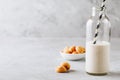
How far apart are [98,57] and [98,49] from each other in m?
0.04

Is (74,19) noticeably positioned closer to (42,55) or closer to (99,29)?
(42,55)

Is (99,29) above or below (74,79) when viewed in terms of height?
above

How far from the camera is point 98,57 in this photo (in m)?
1.76

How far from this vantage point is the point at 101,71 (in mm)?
1775

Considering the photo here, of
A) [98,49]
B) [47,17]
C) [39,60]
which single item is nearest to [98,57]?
[98,49]

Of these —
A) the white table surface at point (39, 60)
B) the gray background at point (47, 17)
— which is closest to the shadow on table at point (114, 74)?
the white table surface at point (39, 60)

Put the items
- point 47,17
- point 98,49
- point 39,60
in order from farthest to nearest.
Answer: point 47,17
point 39,60
point 98,49

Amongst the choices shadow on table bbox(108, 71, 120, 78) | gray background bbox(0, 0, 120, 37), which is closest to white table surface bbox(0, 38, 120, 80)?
shadow on table bbox(108, 71, 120, 78)

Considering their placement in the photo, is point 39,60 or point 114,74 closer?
point 114,74

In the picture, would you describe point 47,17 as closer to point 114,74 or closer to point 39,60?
point 39,60

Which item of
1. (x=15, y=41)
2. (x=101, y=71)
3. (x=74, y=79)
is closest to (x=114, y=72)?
(x=101, y=71)

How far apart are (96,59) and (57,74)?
21cm

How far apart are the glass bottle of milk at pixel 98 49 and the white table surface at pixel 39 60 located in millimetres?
41

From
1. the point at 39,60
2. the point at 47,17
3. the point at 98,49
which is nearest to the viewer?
the point at 98,49
